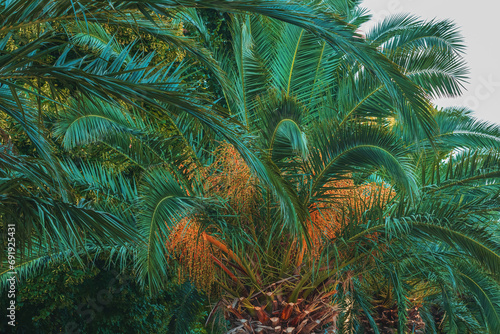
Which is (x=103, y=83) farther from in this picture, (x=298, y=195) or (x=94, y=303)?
(x=94, y=303)

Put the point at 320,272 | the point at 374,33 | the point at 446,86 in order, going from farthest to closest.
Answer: the point at 374,33 → the point at 446,86 → the point at 320,272

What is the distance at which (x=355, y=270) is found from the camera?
7.45 metres

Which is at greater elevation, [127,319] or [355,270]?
[355,270]

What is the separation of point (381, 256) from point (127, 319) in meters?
6.46

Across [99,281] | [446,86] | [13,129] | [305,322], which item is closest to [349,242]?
[305,322]

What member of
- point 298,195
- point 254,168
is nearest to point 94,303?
point 298,195

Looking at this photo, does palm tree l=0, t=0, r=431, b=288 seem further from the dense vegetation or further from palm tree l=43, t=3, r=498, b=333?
palm tree l=43, t=3, r=498, b=333

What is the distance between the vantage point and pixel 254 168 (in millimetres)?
4332

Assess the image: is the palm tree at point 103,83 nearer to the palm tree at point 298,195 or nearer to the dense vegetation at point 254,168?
the dense vegetation at point 254,168

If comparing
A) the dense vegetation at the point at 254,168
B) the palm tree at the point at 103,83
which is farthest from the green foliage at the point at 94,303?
the palm tree at the point at 103,83

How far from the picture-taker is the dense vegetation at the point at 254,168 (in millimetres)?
4125

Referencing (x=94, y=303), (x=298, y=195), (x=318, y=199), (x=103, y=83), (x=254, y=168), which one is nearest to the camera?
(x=103, y=83)

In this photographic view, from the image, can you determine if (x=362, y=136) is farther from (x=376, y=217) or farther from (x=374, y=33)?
(x=374, y=33)

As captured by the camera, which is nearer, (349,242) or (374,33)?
(349,242)
